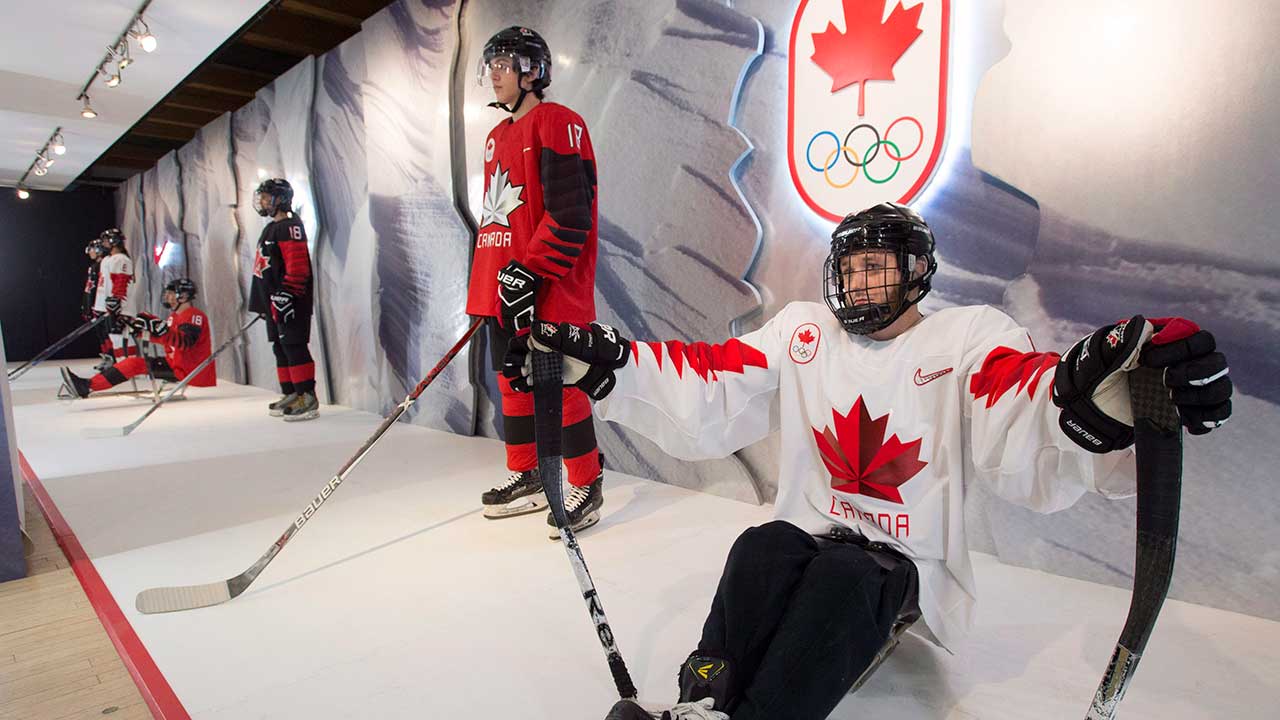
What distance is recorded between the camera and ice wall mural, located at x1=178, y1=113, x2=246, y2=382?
269 inches

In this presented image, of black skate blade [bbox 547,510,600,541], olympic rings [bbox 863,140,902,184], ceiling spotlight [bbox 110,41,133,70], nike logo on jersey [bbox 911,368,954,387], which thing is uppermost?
ceiling spotlight [bbox 110,41,133,70]

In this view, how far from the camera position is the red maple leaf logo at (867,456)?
117 cm

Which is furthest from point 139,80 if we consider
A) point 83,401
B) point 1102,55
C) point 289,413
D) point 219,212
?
point 1102,55

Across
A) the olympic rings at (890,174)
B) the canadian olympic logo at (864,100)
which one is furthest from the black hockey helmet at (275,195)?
the olympic rings at (890,174)

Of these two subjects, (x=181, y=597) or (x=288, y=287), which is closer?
(x=181, y=597)

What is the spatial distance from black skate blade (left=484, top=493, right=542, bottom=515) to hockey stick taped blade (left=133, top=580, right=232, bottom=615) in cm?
80

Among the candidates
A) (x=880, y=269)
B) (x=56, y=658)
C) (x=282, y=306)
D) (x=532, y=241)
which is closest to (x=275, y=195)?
(x=282, y=306)

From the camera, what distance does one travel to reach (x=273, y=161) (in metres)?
5.78

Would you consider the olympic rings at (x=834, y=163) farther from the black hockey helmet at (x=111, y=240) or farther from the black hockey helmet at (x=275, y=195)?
the black hockey helmet at (x=111, y=240)

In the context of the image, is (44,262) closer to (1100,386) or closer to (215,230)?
(215,230)

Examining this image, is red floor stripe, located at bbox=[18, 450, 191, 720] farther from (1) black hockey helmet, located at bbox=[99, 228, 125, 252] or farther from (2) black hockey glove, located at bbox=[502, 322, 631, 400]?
(1) black hockey helmet, located at bbox=[99, 228, 125, 252]

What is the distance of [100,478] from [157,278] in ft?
24.6

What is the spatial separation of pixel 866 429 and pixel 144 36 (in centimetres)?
524

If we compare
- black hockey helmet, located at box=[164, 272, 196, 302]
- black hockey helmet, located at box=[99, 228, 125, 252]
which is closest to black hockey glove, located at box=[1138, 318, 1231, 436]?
black hockey helmet, located at box=[164, 272, 196, 302]
